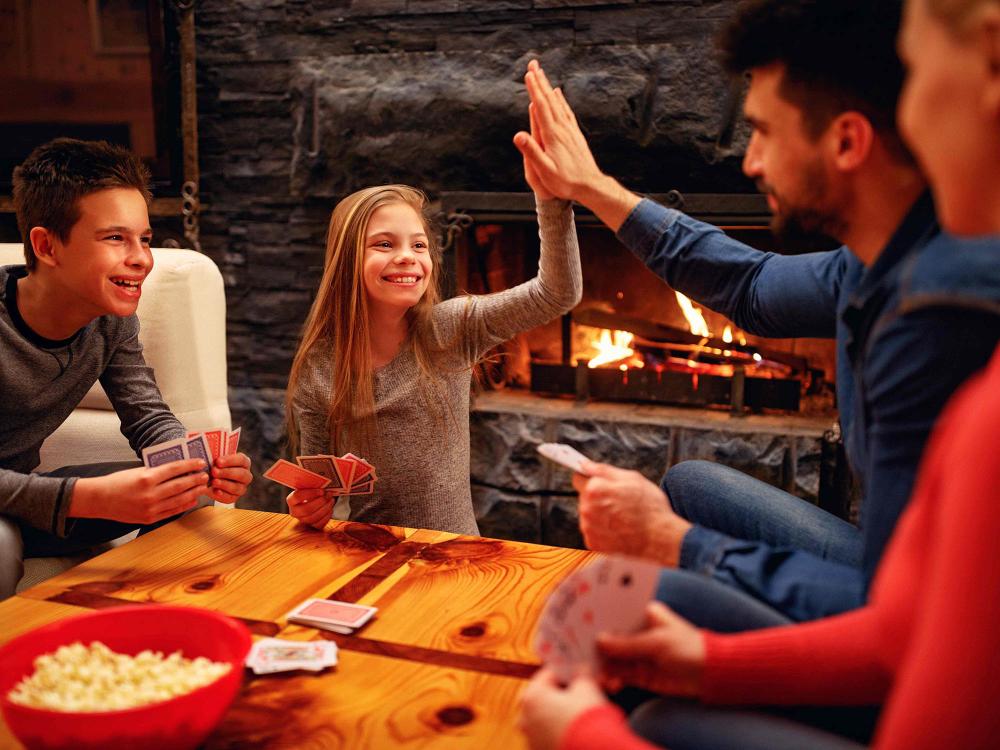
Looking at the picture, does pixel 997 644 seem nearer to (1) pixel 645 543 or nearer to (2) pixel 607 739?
(2) pixel 607 739

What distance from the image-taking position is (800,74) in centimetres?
112

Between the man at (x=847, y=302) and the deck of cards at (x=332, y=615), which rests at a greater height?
the man at (x=847, y=302)

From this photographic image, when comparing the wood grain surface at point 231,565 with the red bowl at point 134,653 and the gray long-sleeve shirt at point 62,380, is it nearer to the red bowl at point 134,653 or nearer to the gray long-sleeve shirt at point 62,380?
the red bowl at point 134,653

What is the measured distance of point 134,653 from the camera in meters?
1.13

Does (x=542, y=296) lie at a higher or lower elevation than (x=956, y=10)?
lower

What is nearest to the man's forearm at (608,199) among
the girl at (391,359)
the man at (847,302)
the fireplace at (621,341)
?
the girl at (391,359)

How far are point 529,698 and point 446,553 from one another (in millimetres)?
727

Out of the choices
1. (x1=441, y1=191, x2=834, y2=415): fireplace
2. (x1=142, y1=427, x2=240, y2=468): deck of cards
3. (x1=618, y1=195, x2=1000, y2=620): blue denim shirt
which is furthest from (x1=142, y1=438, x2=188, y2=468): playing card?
(x1=441, y1=191, x2=834, y2=415): fireplace

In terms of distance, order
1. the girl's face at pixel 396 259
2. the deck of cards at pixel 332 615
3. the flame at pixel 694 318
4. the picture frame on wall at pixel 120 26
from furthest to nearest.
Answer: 1. the flame at pixel 694 318
2. the picture frame on wall at pixel 120 26
3. the girl's face at pixel 396 259
4. the deck of cards at pixel 332 615

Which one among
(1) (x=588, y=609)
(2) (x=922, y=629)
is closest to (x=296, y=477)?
(1) (x=588, y=609)

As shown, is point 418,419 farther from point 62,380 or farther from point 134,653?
point 134,653

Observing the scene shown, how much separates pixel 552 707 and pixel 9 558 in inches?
46.3

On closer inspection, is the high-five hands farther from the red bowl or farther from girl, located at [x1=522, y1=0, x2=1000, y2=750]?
the red bowl

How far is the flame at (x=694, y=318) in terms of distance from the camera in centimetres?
331
